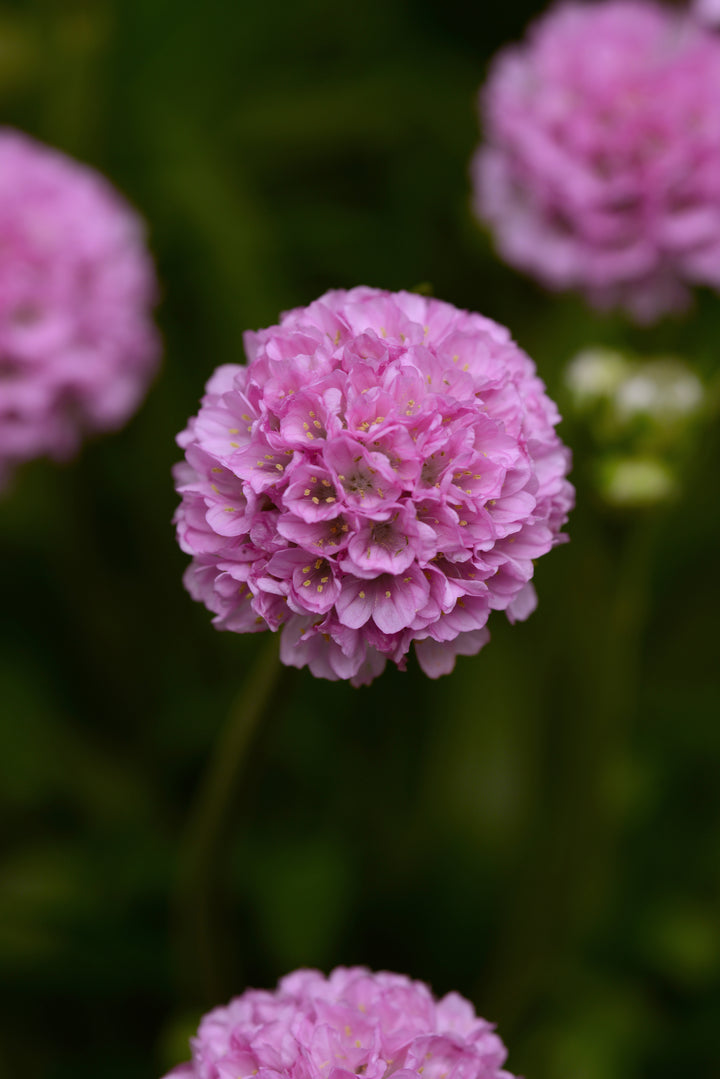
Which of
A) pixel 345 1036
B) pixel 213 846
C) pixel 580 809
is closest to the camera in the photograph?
pixel 345 1036

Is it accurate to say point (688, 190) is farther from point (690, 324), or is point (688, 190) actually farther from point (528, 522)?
point (528, 522)

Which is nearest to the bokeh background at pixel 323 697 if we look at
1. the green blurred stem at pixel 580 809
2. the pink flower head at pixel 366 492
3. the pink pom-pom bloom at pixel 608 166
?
the green blurred stem at pixel 580 809

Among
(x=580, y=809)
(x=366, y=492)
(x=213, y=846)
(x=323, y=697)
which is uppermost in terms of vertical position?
(x=323, y=697)

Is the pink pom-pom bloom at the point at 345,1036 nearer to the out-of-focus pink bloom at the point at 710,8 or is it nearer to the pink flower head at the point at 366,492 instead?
the pink flower head at the point at 366,492

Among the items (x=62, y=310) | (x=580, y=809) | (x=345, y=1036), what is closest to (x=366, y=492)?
(x=345, y=1036)

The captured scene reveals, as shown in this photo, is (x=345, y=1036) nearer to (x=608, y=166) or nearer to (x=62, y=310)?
(x=62, y=310)

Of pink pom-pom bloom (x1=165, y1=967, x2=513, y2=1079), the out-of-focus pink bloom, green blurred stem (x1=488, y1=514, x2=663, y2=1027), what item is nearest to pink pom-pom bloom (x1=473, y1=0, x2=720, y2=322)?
the out-of-focus pink bloom

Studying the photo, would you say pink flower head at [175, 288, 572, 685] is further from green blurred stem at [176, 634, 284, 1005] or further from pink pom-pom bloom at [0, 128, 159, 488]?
pink pom-pom bloom at [0, 128, 159, 488]

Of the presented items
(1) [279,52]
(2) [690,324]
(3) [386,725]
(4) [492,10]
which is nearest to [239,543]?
(3) [386,725]
